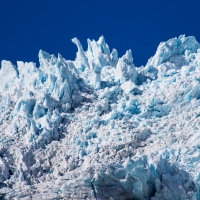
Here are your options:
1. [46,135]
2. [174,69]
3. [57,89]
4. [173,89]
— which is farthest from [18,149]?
[174,69]

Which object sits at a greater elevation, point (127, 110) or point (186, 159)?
point (127, 110)

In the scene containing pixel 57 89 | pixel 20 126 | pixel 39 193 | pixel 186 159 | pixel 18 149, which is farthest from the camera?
pixel 57 89

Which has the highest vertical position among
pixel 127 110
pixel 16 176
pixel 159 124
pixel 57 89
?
pixel 57 89

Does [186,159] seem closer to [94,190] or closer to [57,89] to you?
[94,190]

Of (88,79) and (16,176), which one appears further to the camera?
(88,79)

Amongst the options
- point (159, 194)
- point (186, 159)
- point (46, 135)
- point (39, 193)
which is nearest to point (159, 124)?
point (186, 159)

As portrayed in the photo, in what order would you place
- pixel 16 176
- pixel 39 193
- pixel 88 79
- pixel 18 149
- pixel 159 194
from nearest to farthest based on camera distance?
1. pixel 39 193
2. pixel 159 194
3. pixel 16 176
4. pixel 18 149
5. pixel 88 79
